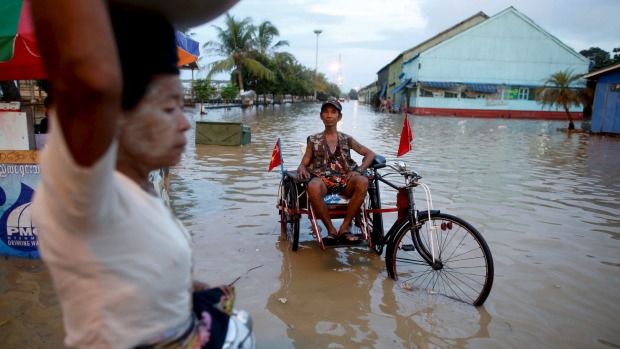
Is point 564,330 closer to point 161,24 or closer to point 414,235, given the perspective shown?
point 414,235

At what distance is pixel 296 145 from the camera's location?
13.4 metres

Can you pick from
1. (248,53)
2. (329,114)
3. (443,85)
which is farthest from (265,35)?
(329,114)

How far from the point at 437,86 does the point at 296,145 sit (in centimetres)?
2646

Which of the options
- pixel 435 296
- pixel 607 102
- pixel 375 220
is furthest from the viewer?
pixel 607 102

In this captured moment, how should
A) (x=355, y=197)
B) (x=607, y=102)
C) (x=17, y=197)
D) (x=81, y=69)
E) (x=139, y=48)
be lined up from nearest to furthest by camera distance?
(x=81, y=69) < (x=139, y=48) < (x=17, y=197) < (x=355, y=197) < (x=607, y=102)

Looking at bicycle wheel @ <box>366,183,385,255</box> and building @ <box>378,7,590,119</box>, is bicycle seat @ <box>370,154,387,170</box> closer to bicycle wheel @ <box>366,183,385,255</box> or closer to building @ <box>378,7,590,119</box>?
bicycle wheel @ <box>366,183,385,255</box>

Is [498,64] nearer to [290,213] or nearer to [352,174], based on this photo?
[352,174]

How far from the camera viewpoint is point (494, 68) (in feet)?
118

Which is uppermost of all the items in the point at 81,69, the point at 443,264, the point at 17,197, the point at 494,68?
the point at 494,68

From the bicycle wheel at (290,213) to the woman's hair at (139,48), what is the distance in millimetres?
3355

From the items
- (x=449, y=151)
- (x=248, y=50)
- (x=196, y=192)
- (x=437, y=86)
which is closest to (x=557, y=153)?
(x=449, y=151)

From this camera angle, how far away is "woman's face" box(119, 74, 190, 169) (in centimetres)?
93

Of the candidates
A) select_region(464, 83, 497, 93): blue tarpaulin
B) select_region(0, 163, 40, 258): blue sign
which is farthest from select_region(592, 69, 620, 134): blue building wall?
select_region(0, 163, 40, 258): blue sign

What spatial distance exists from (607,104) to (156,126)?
2468 cm
